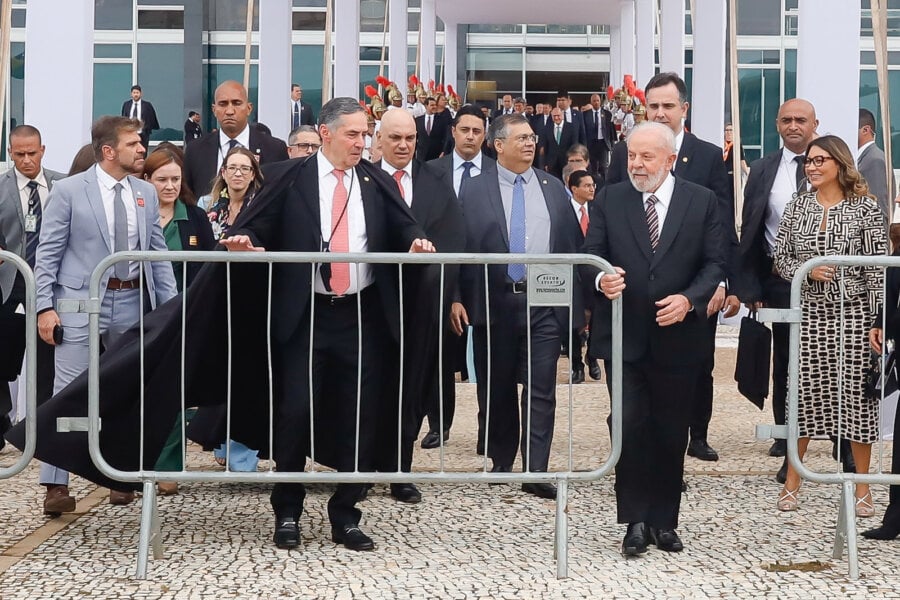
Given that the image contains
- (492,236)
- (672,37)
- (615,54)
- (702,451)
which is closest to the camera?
(492,236)

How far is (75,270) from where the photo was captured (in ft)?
22.1

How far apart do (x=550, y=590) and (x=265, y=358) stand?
166 centimetres

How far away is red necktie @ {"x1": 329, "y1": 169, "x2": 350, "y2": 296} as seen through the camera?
602cm

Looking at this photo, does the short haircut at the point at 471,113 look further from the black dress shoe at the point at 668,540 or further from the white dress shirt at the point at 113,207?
the black dress shoe at the point at 668,540

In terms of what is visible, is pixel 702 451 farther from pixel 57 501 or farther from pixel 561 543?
pixel 57 501

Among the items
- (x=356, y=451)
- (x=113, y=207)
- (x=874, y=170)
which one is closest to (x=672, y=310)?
(x=356, y=451)

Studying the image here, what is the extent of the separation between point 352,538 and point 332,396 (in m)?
0.62

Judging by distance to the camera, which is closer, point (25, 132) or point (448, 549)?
point (448, 549)

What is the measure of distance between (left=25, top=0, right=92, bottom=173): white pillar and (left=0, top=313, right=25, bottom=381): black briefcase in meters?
1.78

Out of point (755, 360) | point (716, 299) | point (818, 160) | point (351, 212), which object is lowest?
point (755, 360)

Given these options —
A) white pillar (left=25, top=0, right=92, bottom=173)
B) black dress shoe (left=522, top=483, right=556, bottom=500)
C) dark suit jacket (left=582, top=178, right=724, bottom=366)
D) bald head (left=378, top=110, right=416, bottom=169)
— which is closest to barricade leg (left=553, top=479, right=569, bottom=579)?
dark suit jacket (left=582, top=178, right=724, bottom=366)

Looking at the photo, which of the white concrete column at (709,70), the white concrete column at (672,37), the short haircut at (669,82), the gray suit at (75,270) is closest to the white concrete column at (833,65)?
the short haircut at (669,82)

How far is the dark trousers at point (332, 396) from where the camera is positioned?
6008 mm

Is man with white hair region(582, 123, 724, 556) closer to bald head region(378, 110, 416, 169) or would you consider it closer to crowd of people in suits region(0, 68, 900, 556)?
crowd of people in suits region(0, 68, 900, 556)
